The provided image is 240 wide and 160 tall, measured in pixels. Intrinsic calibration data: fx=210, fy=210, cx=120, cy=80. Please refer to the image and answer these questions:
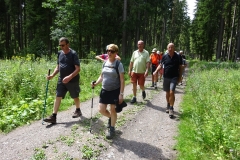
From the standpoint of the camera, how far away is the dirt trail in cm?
448

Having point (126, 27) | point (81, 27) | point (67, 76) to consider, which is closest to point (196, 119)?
point (67, 76)

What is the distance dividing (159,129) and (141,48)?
3.30m

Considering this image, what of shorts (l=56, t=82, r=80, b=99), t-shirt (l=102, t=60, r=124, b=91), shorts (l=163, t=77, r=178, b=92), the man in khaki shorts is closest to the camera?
t-shirt (l=102, t=60, r=124, b=91)

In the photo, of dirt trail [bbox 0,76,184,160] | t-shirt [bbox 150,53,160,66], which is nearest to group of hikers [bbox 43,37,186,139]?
dirt trail [bbox 0,76,184,160]

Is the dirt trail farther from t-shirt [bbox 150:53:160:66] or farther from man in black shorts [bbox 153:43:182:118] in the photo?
t-shirt [bbox 150:53:160:66]

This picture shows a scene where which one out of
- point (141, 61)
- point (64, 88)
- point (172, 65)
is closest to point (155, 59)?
point (141, 61)

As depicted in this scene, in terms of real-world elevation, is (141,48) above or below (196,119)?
above

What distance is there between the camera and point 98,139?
16.6 feet

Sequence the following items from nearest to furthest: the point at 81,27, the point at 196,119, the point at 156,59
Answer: the point at 196,119 < the point at 156,59 < the point at 81,27

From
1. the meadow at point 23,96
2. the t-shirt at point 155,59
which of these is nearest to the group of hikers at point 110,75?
the meadow at point 23,96

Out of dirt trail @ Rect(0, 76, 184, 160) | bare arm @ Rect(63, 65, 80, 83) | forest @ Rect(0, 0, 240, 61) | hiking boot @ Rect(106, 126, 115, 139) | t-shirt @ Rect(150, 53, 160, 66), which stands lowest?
dirt trail @ Rect(0, 76, 184, 160)

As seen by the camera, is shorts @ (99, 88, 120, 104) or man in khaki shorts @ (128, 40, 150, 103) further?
man in khaki shorts @ (128, 40, 150, 103)

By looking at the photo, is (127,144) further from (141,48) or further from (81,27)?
(81,27)

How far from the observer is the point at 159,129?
5.87 meters
